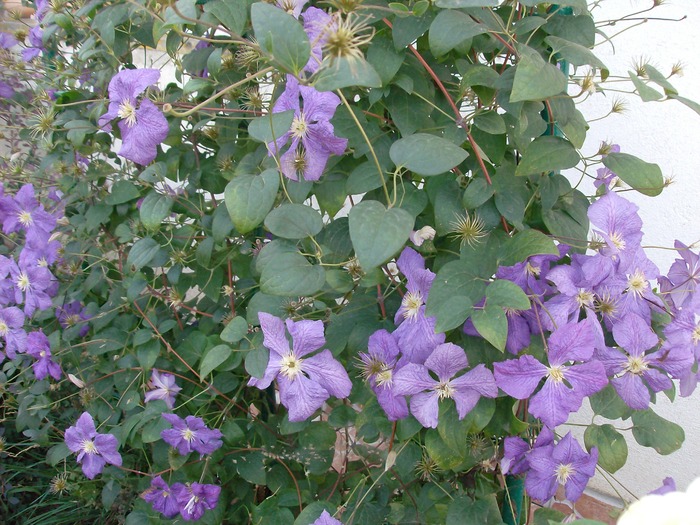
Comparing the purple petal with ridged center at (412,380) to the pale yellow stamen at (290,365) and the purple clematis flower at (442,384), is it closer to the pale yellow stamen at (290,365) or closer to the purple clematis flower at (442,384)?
the purple clematis flower at (442,384)

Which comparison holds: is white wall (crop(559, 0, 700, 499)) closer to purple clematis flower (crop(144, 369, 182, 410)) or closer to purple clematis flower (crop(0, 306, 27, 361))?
purple clematis flower (crop(144, 369, 182, 410))

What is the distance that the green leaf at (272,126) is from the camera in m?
0.69

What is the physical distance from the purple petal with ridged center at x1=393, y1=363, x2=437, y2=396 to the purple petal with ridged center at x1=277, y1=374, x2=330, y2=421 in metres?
0.10

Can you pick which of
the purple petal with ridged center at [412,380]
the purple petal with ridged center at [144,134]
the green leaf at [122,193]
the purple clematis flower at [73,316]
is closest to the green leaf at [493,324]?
the purple petal with ridged center at [412,380]

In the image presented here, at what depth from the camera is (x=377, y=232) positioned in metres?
0.60

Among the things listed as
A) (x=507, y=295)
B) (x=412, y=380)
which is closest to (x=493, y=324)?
(x=507, y=295)

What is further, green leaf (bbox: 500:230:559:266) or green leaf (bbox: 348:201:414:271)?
green leaf (bbox: 500:230:559:266)

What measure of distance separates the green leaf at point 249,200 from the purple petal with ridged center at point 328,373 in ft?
0.67

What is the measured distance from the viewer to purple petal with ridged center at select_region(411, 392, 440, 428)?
2.55ft

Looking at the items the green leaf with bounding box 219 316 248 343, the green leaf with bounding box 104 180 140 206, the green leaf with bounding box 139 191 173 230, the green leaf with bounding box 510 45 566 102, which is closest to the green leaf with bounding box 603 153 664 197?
the green leaf with bounding box 510 45 566 102

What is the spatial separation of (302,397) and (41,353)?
728 millimetres

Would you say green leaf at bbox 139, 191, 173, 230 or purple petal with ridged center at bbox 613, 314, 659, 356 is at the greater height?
purple petal with ridged center at bbox 613, 314, 659, 356

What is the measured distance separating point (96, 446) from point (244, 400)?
275mm

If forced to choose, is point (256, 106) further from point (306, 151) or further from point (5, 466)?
point (5, 466)
